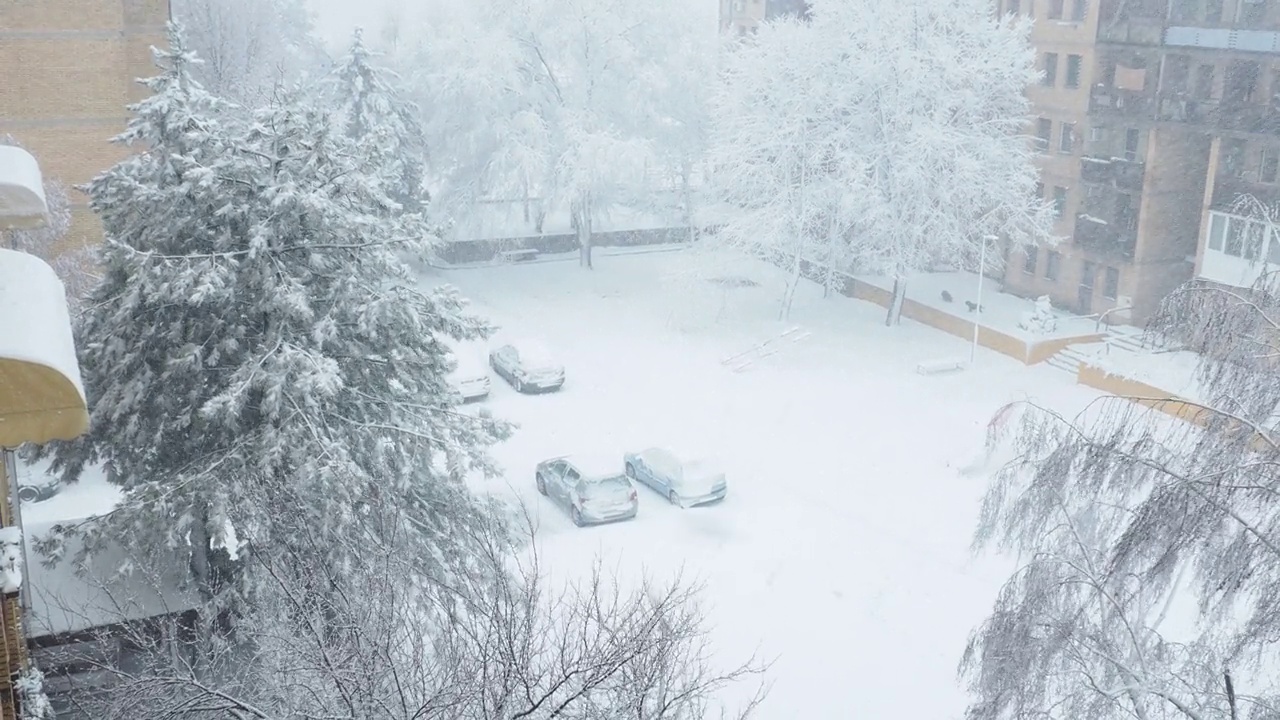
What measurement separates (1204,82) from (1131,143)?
2384mm

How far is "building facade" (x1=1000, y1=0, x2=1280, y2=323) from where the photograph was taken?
2445cm

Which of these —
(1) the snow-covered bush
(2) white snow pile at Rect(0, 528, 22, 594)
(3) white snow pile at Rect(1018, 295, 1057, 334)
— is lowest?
(3) white snow pile at Rect(1018, 295, 1057, 334)

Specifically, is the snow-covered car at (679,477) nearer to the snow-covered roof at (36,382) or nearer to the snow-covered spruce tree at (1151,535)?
the snow-covered spruce tree at (1151,535)

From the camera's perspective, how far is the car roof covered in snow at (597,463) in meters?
18.5

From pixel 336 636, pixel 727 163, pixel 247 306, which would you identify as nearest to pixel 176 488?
pixel 247 306

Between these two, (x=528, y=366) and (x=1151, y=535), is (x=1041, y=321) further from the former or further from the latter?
(x=1151, y=535)

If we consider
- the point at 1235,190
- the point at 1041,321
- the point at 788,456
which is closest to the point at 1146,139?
the point at 1235,190

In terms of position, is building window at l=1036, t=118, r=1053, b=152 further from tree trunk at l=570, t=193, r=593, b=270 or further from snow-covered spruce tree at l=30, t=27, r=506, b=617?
snow-covered spruce tree at l=30, t=27, r=506, b=617

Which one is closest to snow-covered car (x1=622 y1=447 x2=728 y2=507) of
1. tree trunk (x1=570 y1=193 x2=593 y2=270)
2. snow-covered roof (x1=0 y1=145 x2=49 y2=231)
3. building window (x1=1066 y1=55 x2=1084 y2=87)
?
snow-covered roof (x1=0 y1=145 x2=49 y2=231)

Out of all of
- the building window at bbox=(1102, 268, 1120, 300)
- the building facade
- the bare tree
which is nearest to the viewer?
the bare tree

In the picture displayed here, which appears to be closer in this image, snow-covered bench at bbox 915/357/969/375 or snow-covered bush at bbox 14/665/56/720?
snow-covered bush at bbox 14/665/56/720

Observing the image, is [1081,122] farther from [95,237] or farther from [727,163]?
[95,237]

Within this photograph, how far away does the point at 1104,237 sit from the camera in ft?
90.7

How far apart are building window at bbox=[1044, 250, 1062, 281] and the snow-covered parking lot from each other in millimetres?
3996
